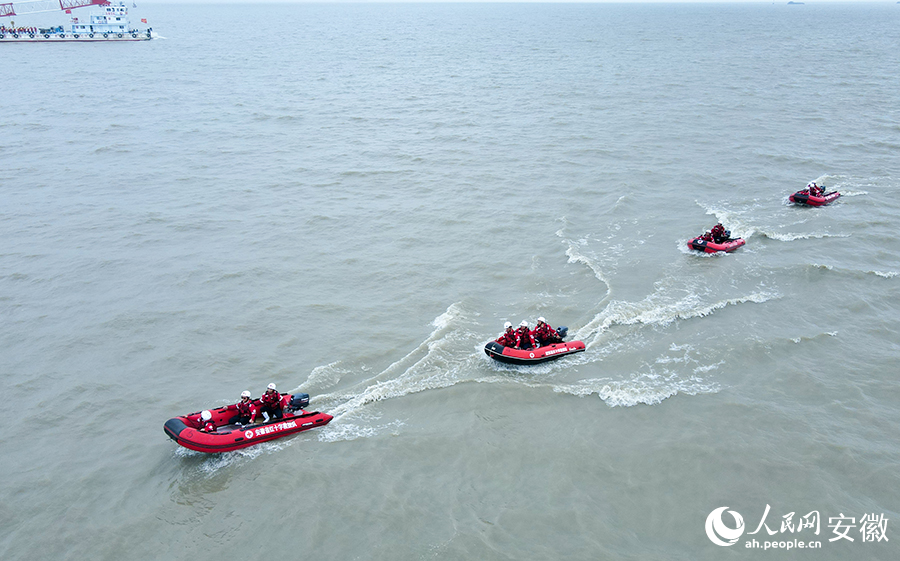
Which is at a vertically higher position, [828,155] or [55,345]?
[828,155]

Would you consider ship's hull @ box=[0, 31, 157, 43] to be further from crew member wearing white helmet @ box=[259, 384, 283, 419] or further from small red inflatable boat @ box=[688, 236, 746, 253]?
crew member wearing white helmet @ box=[259, 384, 283, 419]

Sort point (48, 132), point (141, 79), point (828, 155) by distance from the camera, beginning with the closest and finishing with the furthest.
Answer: point (828, 155) → point (48, 132) → point (141, 79)

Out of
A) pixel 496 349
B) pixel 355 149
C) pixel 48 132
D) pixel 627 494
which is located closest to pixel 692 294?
pixel 496 349

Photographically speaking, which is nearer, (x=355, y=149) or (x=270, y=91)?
(x=355, y=149)

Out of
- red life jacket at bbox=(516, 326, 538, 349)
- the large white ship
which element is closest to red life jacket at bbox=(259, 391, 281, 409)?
red life jacket at bbox=(516, 326, 538, 349)

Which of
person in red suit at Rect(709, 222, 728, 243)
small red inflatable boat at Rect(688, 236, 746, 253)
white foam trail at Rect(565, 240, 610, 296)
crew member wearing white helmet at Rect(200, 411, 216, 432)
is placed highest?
person in red suit at Rect(709, 222, 728, 243)

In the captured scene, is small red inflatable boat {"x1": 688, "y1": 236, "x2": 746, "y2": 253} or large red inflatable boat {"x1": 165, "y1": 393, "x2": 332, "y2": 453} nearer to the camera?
large red inflatable boat {"x1": 165, "y1": 393, "x2": 332, "y2": 453}

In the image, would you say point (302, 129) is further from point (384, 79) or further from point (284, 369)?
point (284, 369)

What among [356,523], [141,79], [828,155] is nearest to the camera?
[356,523]
